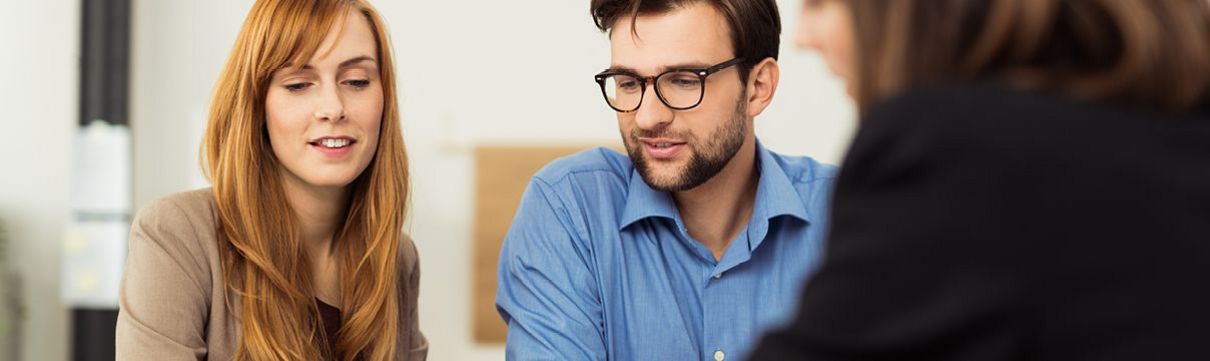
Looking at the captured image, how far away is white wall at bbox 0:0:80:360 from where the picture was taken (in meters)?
3.54

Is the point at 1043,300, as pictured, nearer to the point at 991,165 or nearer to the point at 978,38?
the point at 991,165

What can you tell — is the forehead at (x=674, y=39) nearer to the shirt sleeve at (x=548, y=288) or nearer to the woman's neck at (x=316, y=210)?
the shirt sleeve at (x=548, y=288)

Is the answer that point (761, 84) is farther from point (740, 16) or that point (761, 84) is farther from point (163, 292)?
point (163, 292)

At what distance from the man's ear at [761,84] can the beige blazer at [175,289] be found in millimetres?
912

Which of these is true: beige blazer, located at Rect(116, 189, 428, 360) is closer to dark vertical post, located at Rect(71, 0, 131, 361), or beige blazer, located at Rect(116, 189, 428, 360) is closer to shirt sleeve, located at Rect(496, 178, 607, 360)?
shirt sleeve, located at Rect(496, 178, 607, 360)

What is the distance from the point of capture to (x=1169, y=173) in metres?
0.71

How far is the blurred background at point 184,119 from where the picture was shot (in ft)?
11.7

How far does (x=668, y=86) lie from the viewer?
1.98 m

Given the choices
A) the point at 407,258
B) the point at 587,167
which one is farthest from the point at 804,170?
the point at 407,258

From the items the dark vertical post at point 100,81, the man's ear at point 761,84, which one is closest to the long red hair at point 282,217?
the man's ear at point 761,84

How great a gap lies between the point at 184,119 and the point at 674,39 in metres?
2.21

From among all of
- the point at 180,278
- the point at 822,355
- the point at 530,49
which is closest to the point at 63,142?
the point at 530,49

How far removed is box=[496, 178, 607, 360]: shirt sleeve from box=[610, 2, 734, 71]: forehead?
0.27m

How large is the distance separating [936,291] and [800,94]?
310cm
